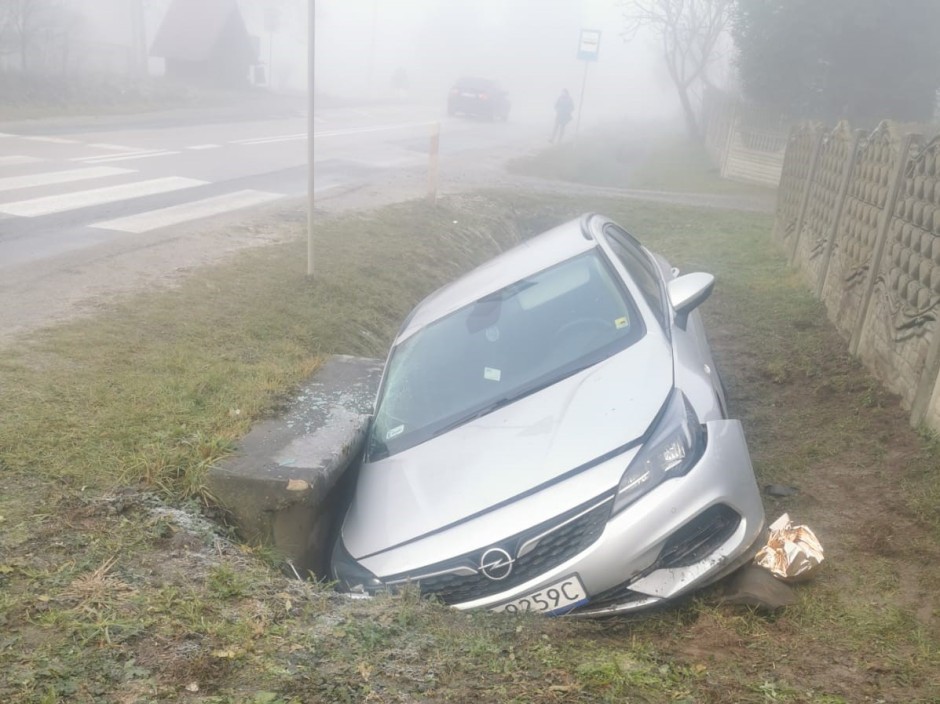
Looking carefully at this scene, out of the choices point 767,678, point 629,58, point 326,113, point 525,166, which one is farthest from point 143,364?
point 629,58

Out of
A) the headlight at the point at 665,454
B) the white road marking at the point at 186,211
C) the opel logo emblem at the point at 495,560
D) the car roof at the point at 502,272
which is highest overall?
the car roof at the point at 502,272

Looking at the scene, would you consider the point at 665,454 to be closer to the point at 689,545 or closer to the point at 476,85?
the point at 689,545

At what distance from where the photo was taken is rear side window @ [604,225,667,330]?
16.3 feet

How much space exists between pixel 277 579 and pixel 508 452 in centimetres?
111

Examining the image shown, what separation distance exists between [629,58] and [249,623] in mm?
106806

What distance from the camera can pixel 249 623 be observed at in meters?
2.97

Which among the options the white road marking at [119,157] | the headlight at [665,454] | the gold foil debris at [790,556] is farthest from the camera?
the white road marking at [119,157]

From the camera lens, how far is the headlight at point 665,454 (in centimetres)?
346

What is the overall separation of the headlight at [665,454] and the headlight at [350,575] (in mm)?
1069

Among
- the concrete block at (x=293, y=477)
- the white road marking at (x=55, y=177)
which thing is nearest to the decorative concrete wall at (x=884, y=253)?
the concrete block at (x=293, y=477)

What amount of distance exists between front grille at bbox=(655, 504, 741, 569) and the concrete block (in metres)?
1.59

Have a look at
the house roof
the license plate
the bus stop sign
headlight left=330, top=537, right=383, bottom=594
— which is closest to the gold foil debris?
the license plate

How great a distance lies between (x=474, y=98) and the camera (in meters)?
37.2

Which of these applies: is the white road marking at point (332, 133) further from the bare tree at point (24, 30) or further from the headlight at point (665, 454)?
the headlight at point (665, 454)
